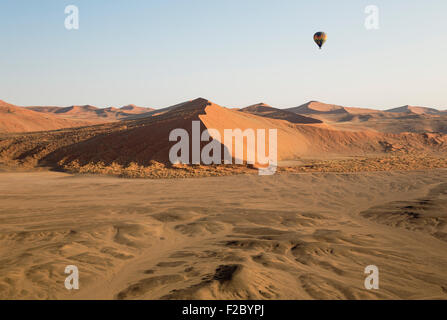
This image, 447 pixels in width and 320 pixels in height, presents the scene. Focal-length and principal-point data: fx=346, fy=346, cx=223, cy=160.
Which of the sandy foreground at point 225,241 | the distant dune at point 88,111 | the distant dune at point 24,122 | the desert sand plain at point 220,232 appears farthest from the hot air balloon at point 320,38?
the distant dune at point 88,111

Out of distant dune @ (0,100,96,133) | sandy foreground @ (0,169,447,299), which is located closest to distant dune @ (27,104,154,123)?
distant dune @ (0,100,96,133)

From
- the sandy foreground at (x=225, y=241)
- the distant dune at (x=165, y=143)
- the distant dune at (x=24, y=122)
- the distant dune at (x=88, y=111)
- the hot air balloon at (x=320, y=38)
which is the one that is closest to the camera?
the sandy foreground at (x=225, y=241)

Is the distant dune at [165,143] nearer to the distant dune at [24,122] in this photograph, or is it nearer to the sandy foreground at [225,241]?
the sandy foreground at [225,241]

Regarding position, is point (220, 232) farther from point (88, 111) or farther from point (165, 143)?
point (88, 111)

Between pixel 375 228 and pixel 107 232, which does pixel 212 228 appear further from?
pixel 375 228

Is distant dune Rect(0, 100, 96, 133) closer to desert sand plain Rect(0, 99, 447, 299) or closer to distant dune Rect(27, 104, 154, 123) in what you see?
desert sand plain Rect(0, 99, 447, 299)

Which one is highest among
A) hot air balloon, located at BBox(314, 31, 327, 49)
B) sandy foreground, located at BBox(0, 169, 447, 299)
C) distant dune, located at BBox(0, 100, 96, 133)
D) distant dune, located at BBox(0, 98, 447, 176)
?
hot air balloon, located at BBox(314, 31, 327, 49)
